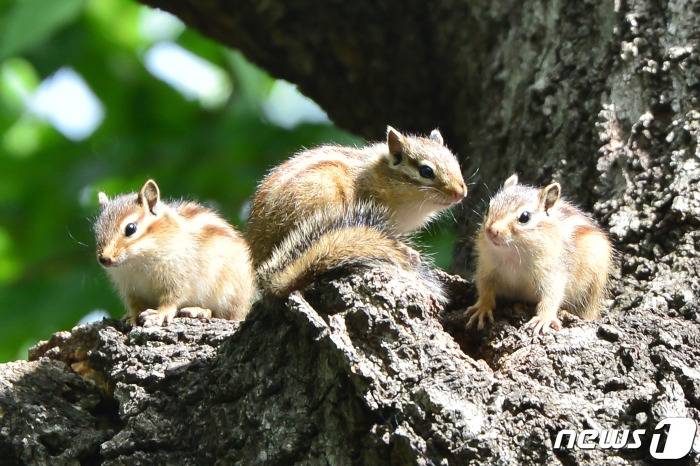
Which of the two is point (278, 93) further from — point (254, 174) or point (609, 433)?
point (609, 433)

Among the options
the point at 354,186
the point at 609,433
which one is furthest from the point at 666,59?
the point at 609,433

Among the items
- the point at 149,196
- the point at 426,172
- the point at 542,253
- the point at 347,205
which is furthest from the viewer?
the point at 149,196

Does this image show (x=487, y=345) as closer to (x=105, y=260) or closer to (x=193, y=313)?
(x=193, y=313)

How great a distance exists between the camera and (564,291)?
5051mm

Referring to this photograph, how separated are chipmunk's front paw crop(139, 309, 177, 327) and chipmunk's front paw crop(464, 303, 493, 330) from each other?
4.84 feet

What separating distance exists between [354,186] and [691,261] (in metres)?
1.78

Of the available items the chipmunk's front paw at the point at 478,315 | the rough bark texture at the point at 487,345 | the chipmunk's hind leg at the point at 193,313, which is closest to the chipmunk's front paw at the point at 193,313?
the chipmunk's hind leg at the point at 193,313

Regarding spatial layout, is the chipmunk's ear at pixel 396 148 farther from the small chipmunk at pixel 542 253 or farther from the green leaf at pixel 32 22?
the green leaf at pixel 32 22

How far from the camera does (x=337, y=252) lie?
4.43m

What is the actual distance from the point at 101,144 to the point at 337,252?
475 centimetres

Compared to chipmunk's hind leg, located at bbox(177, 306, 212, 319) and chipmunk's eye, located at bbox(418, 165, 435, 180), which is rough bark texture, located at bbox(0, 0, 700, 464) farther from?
chipmunk's hind leg, located at bbox(177, 306, 212, 319)

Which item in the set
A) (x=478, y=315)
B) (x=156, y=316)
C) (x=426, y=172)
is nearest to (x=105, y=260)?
(x=156, y=316)

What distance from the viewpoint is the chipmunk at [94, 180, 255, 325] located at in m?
5.98

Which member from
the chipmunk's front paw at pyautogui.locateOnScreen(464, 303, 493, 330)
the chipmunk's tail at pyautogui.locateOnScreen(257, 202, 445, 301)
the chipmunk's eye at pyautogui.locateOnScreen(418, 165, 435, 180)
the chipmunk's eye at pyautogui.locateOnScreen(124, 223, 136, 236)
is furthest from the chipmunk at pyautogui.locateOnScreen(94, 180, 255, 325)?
the chipmunk's front paw at pyautogui.locateOnScreen(464, 303, 493, 330)
